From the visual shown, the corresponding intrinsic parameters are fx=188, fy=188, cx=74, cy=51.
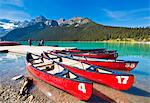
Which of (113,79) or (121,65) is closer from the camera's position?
(113,79)

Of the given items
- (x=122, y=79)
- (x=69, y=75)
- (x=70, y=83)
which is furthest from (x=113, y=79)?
(x=70, y=83)

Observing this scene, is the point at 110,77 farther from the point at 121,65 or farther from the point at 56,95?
the point at 121,65

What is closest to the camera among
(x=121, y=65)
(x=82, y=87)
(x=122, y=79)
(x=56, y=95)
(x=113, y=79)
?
(x=82, y=87)

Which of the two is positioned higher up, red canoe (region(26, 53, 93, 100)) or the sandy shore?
red canoe (region(26, 53, 93, 100))

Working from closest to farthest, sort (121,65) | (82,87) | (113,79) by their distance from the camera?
(82,87) < (113,79) < (121,65)

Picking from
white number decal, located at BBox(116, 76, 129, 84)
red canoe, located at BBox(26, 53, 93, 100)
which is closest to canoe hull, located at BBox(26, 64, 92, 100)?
red canoe, located at BBox(26, 53, 93, 100)

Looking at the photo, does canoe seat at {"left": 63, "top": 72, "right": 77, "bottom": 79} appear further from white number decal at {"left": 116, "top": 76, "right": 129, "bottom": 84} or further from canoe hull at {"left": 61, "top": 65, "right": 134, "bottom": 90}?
white number decal at {"left": 116, "top": 76, "right": 129, "bottom": 84}

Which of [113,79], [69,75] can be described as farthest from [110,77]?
[69,75]

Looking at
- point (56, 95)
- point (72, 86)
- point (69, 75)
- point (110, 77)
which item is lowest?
point (56, 95)

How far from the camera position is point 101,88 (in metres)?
11.5

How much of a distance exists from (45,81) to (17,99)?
10.5 feet

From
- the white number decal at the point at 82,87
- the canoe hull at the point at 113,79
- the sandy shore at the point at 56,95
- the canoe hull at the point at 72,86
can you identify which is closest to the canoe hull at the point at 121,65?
the sandy shore at the point at 56,95

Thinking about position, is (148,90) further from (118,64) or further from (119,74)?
(118,64)

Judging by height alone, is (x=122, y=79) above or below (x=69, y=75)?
below
